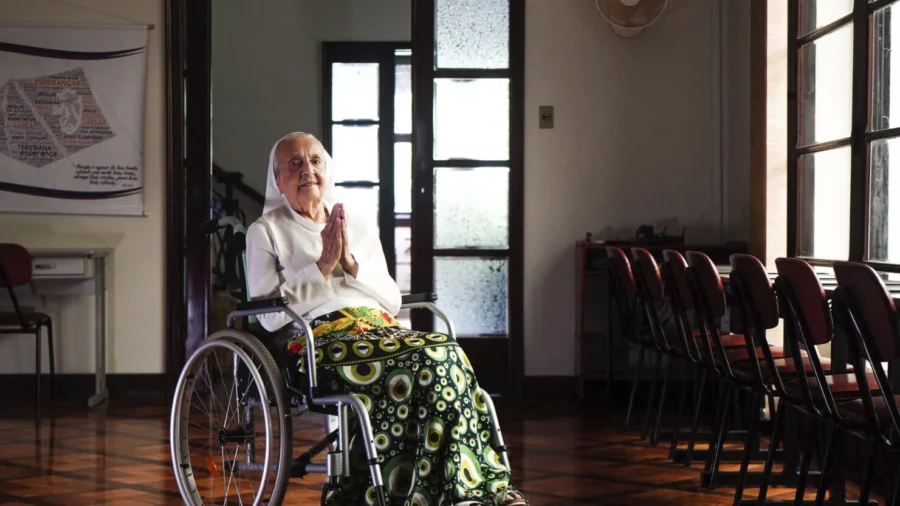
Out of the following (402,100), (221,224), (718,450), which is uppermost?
(402,100)

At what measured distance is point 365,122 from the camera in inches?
358

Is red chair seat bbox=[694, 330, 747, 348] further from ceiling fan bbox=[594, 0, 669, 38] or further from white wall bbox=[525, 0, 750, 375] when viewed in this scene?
ceiling fan bbox=[594, 0, 669, 38]

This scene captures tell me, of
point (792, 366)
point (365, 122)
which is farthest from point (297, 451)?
point (365, 122)

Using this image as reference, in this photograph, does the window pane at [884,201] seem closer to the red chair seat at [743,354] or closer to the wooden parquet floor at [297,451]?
the red chair seat at [743,354]

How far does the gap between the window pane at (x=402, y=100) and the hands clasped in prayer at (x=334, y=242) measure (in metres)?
6.13

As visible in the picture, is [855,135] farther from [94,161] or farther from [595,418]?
[94,161]

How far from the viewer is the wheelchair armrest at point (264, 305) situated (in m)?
2.89

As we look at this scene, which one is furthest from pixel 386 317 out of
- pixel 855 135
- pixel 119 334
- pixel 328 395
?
pixel 119 334

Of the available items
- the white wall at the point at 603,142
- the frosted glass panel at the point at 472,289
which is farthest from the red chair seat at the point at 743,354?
the frosted glass panel at the point at 472,289

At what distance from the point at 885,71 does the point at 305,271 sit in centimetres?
238

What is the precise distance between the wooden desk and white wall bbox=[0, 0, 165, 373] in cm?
4

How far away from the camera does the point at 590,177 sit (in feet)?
19.3

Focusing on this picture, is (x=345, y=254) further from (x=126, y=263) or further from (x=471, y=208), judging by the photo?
(x=126, y=263)

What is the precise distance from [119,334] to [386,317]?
10.4 ft
